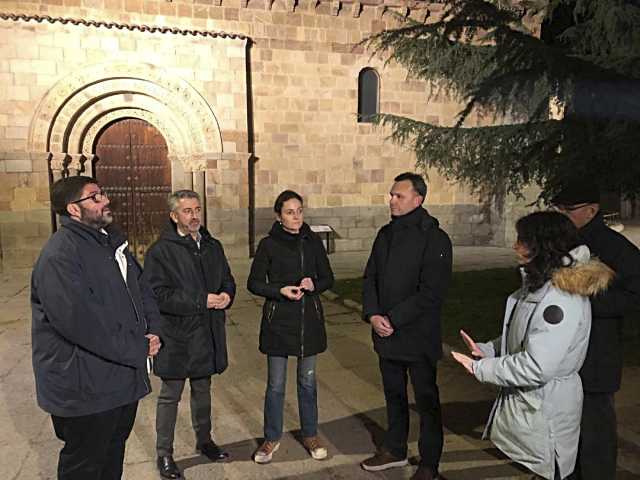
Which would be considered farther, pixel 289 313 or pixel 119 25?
pixel 119 25

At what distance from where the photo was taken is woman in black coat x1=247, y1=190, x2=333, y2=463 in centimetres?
311

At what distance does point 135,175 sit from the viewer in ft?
36.8

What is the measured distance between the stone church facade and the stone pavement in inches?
229

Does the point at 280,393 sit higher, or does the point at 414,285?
the point at 414,285

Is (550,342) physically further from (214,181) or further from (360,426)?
(214,181)

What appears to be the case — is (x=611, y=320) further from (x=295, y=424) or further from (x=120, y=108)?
(x=120, y=108)

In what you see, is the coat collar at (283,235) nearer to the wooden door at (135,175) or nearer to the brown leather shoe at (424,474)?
the brown leather shoe at (424,474)

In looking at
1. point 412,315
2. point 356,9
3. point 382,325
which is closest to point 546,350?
point 412,315

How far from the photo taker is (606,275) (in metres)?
2.01

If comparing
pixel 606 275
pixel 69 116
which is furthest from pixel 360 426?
pixel 69 116

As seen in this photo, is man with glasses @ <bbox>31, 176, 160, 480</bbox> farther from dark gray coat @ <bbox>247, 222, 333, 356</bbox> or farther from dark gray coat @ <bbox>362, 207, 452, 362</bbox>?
dark gray coat @ <bbox>362, 207, 452, 362</bbox>

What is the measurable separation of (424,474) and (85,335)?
2.08 metres

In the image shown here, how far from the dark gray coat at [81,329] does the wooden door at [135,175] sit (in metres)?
9.43

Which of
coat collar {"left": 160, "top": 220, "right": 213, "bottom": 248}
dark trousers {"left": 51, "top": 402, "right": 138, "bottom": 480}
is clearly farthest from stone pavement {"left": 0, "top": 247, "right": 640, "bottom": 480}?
coat collar {"left": 160, "top": 220, "right": 213, "bottom": 248}
